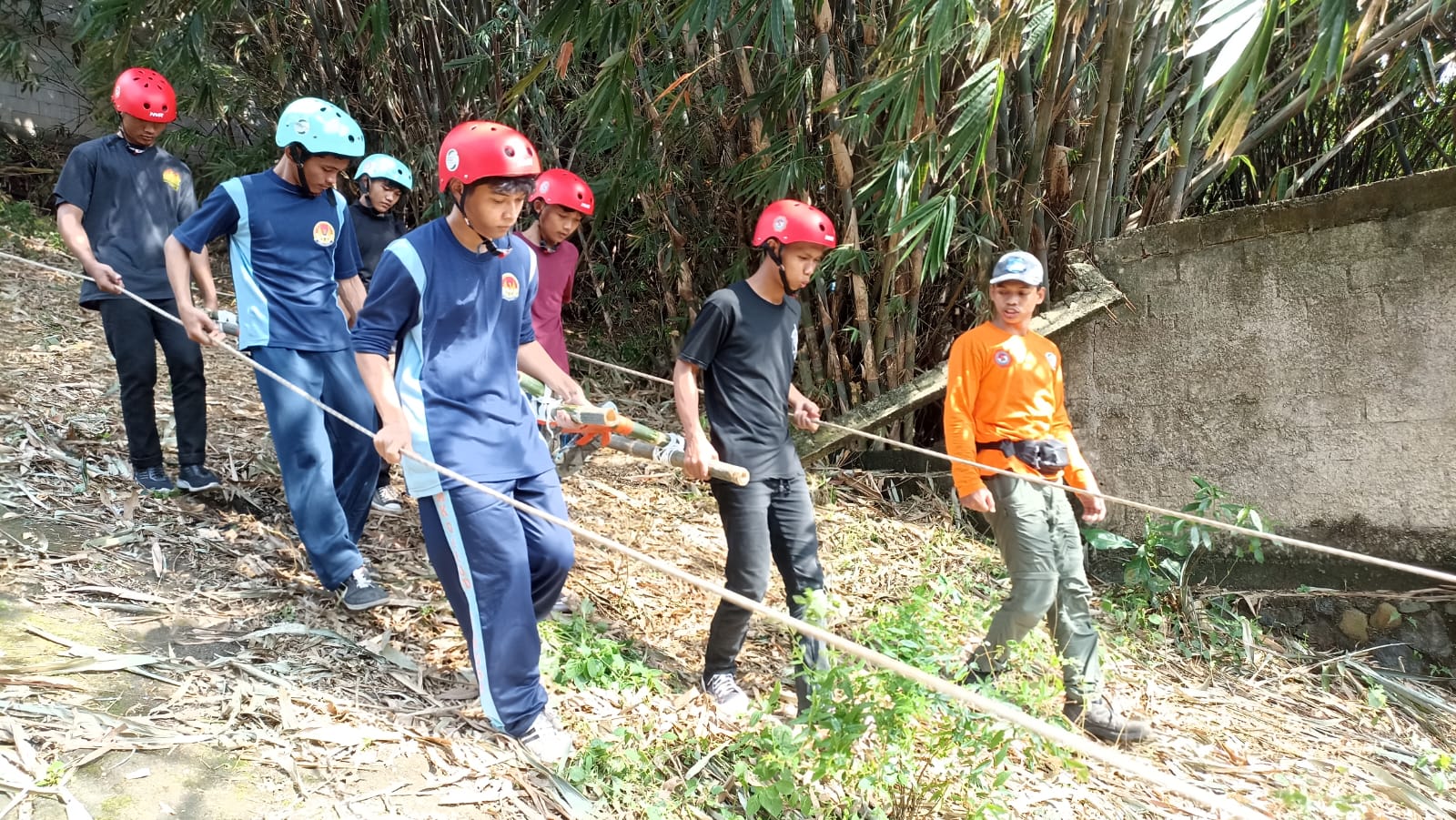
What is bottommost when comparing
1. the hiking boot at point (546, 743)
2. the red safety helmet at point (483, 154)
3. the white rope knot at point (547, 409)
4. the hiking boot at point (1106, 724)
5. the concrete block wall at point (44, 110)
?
the hiking boot at point (1106, 724)

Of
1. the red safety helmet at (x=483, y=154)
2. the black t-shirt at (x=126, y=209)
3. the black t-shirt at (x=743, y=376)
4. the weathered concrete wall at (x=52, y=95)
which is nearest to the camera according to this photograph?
the red safety helmet at (x=483, y=154)

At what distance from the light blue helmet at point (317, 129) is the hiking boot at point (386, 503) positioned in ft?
5.11

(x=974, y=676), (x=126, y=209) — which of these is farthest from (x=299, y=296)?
(x=974, y=676)

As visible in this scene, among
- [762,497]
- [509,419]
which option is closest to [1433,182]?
[762,497]

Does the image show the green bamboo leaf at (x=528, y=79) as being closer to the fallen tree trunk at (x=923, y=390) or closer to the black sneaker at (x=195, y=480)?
the fallen tree trunk at (x=923, y=390)

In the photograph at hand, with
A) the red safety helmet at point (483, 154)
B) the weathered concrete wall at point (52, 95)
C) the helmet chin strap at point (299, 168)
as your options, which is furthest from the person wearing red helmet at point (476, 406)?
the weathered concrete wall at point (52, 95)

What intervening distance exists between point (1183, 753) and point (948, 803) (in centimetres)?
107

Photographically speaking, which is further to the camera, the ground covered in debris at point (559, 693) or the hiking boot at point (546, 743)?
the hiking boot at point (546, 743)

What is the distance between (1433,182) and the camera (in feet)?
11.2

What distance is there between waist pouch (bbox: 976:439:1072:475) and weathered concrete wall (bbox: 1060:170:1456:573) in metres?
1.30

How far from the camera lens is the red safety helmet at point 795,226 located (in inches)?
110

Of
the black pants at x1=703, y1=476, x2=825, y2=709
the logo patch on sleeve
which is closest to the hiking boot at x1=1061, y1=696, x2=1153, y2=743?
the black pants at x1=703, y1=476, x2=825, y2=709

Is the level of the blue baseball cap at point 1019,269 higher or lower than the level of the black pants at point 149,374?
higher

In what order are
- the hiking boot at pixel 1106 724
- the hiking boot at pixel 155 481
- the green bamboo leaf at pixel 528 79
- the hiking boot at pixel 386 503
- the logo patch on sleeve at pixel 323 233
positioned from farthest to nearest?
the hiking boot at pixel 386 503, the hiking boot at pixel 155 481, the green bamboo leaf at pixel 528 79, the logo patch on sleeve at pixel 323 233, the hiking boot at pixel 1106 724
